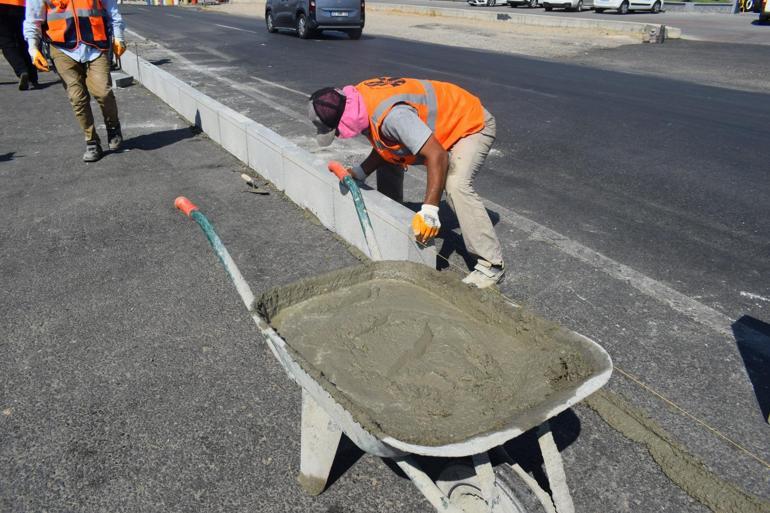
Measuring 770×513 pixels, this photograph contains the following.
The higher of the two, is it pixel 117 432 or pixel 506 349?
pixel 506 349

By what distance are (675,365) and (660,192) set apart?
3199 mm

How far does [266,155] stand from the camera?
19.7 feet

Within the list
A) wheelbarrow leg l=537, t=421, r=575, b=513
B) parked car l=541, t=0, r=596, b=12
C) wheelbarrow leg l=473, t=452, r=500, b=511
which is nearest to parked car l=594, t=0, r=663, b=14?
parked car l=541, t=0, r=596, b=12

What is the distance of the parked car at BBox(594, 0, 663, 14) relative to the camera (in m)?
26.4

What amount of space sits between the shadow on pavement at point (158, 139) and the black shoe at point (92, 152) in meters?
0.55

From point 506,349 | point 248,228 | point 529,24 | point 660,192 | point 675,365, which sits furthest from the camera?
point 529,24

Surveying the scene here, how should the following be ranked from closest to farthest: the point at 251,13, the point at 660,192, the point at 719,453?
1. the point at 719,453
2. the point at 660,192
3. the point at 251,13

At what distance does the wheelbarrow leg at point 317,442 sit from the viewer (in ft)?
7.59

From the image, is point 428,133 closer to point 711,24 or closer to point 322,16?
point 322,16

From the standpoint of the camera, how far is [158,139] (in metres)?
7.86

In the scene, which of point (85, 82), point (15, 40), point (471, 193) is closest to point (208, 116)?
point (85, 82)

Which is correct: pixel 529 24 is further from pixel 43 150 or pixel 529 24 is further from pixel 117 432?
pixel 117 432

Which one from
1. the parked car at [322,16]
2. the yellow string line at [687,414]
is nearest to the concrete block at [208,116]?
the yellow string line at [687,414]

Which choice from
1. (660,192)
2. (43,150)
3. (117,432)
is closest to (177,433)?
(117,432)
